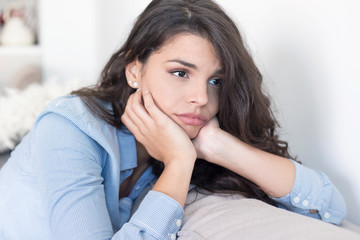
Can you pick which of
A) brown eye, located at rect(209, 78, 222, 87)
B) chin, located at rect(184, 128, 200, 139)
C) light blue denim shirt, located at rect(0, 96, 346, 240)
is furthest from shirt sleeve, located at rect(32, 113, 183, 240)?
brown eye, located at rect(209, 78, 222, 87)

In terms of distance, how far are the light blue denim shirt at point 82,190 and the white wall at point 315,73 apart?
12cm

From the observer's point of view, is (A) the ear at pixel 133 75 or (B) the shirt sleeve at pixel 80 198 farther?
(A) the ear at pixel 133 75

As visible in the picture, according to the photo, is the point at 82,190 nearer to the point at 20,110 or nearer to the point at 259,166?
the point at 259,166

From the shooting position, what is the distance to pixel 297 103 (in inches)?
56.9

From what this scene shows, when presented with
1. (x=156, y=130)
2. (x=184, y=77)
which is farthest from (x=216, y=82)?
(x=156, y=130)

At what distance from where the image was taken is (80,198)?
3.28ft

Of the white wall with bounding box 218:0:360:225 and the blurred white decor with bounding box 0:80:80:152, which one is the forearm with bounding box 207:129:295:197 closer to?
the white wall with bounding box 218:0:360:225

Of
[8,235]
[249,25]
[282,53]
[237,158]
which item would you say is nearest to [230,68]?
[237,158]

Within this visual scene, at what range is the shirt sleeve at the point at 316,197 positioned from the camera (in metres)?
1.21

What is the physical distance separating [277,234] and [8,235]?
2.56 feet

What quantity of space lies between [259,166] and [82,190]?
488 millimetres

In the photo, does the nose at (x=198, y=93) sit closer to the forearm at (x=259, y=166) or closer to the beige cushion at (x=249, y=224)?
the forearm at (x=259, y=166)

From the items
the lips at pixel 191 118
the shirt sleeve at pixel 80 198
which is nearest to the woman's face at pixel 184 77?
the lips at pixel 191 118

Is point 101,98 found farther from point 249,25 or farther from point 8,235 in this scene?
point 249,25
